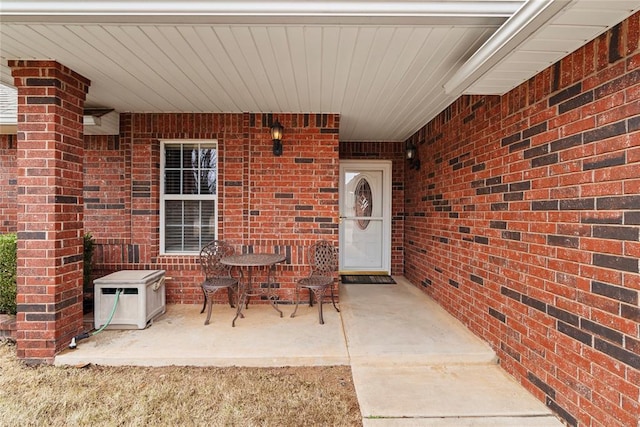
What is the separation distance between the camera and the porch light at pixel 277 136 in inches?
145

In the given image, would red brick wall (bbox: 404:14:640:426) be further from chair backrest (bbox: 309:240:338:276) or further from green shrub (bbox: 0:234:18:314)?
green shrub (bbox: 0:234:18:314)

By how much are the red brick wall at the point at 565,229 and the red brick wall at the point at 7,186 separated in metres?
6.35

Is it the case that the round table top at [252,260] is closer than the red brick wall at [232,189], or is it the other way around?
the round table top at [252,260]

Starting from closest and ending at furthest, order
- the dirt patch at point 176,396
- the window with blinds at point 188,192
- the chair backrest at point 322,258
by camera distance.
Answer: the dirt patch at point 176,396 → the chair backrest at point 322,258 → the window with blinds at point 188,192

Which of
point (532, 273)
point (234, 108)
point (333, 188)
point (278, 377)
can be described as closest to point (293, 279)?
point (333, 188)

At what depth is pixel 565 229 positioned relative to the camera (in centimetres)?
191

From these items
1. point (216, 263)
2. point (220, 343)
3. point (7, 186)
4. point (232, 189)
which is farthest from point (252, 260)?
point (7, 186)

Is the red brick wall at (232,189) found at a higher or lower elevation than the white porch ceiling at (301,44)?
lower

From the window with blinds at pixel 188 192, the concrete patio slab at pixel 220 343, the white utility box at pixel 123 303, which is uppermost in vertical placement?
the window with blinds at pixel 188 192

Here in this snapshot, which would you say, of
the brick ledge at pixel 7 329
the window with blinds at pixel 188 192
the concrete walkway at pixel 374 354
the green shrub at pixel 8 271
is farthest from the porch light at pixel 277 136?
the brick ledge at pixel 7 329

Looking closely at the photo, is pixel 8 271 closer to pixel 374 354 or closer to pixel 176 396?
pixel 176 396

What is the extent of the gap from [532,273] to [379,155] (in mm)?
3631

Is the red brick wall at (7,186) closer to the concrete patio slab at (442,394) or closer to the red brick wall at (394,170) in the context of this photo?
the red brick wall at (394,170)

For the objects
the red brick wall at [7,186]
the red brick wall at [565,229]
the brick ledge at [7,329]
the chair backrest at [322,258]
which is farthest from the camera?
the red brick wall at [7,186]
